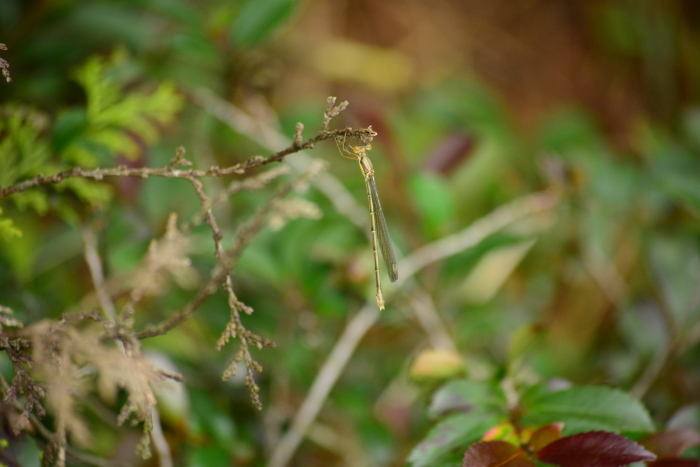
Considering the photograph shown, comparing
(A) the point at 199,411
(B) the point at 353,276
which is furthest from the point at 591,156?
(A) the point at 199,411

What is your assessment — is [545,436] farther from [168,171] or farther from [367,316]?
[168,171]

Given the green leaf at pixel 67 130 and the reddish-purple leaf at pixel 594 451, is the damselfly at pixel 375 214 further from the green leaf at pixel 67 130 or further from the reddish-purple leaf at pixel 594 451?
the green leaf at pixel 67 130

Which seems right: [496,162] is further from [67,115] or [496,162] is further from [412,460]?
[67,115]

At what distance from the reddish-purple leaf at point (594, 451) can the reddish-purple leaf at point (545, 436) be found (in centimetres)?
2

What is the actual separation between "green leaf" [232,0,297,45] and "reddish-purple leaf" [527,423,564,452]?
1076 millimetres

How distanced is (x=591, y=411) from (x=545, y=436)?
0.36ft

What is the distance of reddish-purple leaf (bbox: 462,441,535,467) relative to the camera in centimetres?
75

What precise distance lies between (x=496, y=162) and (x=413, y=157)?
0.32 m

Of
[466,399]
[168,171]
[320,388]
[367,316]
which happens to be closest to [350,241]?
[367,316]

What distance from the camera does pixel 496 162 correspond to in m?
1.82

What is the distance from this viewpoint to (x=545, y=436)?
0.82m

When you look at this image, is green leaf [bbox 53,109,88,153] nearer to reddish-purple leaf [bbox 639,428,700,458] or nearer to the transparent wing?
the transparent wing

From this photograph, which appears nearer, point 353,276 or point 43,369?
point 43,369

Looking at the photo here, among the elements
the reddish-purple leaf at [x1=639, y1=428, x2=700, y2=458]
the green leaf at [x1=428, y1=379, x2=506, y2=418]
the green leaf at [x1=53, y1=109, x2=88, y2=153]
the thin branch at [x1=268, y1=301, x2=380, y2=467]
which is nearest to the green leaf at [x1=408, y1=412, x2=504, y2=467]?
the green leaf at [x1=428, y1=379, x2=506, y2=418]
